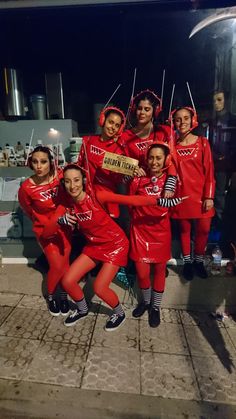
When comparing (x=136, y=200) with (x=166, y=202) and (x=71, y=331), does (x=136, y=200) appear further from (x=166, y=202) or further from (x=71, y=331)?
(x=71, y=331)

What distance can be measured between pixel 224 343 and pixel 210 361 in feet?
1.13

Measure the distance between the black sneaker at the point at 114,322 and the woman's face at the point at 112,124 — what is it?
2013 mm

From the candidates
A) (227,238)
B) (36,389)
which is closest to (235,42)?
(227,238)

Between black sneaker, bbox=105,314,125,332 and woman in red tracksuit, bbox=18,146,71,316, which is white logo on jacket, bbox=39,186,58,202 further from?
black sneaker, bbox=105,314,125,332

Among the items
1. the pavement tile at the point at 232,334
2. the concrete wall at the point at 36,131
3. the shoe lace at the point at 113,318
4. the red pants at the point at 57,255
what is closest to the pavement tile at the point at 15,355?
the red pants at the point at 57,255

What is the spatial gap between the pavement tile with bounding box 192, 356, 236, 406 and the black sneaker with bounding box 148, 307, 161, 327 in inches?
21.1

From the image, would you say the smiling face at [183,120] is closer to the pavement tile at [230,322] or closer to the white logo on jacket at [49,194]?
the white logo on jacket at [49,194]

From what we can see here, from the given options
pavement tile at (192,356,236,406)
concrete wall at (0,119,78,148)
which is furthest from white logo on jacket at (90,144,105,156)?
pavement tile at (192,356,236,406)

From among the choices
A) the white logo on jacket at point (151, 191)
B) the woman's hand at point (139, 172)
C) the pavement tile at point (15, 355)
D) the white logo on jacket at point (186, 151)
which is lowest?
the pavement tile at point (15, 355)

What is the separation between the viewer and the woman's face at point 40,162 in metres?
2.96

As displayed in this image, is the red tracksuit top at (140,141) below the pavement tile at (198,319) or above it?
above

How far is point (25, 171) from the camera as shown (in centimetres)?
426

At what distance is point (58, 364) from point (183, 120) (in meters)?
2.72

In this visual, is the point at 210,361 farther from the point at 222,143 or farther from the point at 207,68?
the point at 207,68
